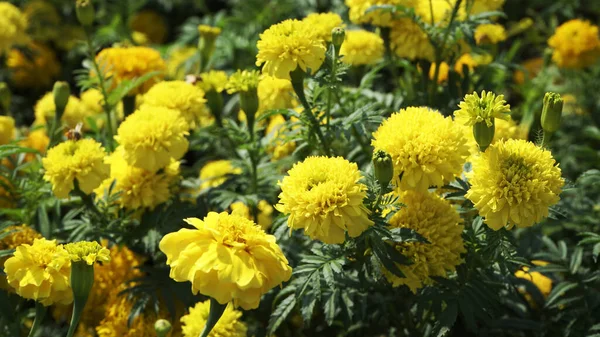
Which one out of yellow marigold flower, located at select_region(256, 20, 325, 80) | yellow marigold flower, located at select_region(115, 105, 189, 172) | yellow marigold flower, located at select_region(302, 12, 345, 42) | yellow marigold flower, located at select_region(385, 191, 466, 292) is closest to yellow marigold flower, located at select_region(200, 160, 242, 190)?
yellow marigold flower, located at select_region(115, 105, 189, 172)

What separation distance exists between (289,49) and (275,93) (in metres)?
0.56

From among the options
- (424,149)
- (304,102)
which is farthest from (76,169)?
(424,149)

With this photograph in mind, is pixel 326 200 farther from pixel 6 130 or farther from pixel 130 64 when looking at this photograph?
pixel 6 130

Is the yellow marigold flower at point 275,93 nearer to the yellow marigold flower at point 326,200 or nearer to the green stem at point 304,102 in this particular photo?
the green stem at point 304,102

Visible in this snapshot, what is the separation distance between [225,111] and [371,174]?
1.63 m

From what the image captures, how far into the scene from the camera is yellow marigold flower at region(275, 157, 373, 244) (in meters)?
1.57

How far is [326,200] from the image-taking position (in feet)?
5.13

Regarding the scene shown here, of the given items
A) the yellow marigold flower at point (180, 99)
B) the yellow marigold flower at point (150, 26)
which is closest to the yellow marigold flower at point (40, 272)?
the yellow marigold flower at point (180, 99)

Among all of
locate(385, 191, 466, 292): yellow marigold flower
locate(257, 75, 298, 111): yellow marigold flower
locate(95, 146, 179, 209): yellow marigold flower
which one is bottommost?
locate(95, 146, 179, 209): yellow marigold flower

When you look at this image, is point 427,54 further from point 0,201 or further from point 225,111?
point 0,201

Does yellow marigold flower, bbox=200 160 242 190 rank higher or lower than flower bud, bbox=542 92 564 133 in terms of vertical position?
lower

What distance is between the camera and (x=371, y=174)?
5.82 feet

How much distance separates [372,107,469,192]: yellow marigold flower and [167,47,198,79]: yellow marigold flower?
1644 millimetres

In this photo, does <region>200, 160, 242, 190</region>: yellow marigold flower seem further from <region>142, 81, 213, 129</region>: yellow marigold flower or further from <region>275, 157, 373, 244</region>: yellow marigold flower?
<region>275, 157, 373, 244</region>: yellow marigold flower
